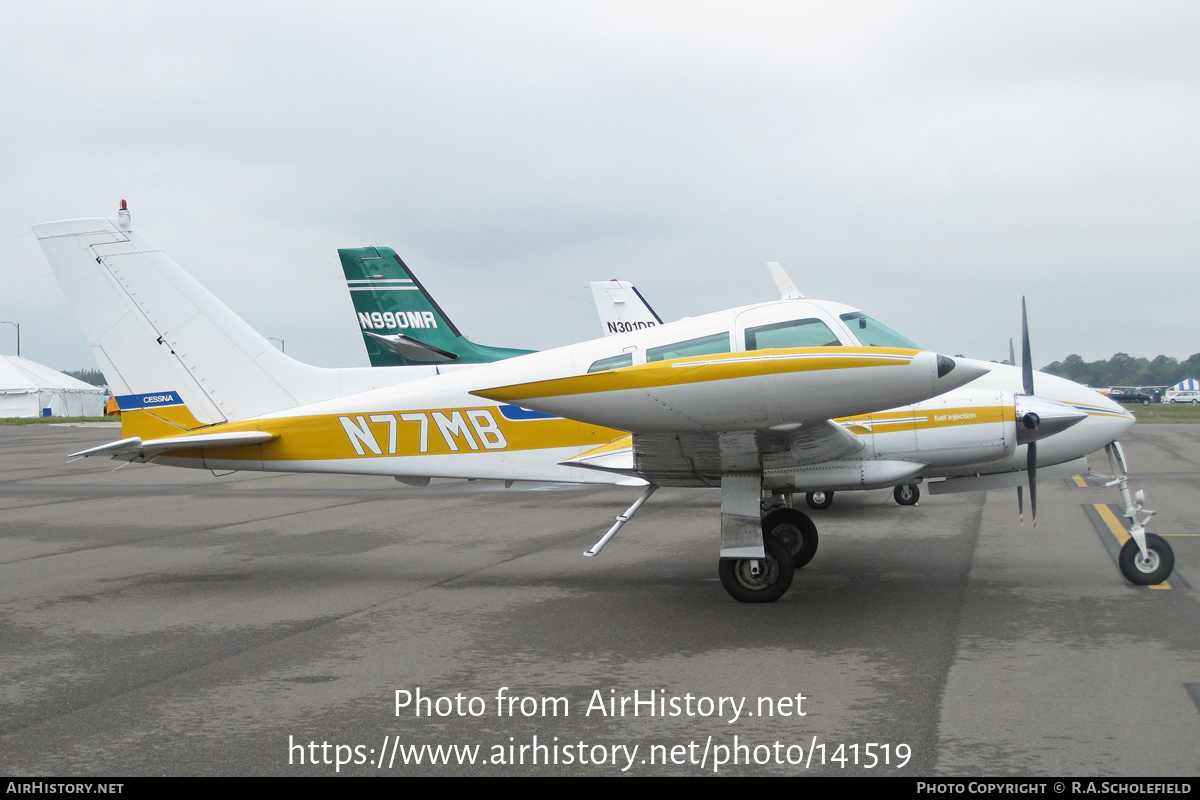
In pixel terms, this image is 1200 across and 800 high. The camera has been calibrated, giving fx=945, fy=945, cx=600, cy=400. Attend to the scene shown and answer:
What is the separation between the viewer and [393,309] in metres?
20.6

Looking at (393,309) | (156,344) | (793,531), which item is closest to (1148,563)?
(793,531)

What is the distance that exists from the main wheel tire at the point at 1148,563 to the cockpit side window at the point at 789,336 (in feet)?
10.4

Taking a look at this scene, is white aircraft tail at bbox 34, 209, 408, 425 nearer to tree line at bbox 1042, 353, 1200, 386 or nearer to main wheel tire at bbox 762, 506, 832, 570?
main wheel tire at bbox 762, 506, 832, 570

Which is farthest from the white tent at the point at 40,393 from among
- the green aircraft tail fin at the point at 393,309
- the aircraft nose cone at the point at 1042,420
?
the aircraft nose cone at the point at 1042,420

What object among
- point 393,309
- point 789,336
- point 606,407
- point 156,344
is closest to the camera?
point 606,407

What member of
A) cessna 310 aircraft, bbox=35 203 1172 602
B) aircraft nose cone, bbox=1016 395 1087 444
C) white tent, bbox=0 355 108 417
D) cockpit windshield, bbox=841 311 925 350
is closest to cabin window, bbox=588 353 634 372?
cessna 310 aircraft, bbox=35 203 1172 602

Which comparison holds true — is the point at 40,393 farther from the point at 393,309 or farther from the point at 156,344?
the point at 156,344

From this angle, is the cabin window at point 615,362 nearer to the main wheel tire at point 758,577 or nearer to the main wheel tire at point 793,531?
Result: the main wheel tire at point 758,577

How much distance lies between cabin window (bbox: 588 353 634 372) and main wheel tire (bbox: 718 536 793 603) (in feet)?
5.98

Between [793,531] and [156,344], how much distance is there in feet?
21.7

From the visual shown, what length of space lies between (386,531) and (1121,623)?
29.6ft

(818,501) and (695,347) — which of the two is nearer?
(695,347)

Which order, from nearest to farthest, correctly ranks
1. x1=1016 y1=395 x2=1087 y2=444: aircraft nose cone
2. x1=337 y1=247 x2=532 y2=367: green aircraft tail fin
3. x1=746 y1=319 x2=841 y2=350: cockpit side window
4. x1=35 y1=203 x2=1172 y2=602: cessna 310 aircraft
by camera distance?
x1=35 y1=203 x2=1172 y2=602: cessna 310 aircraft
x1=746 y1=319 x2=841 y2=350: cockpit side window
x1=1016 y1=395 x2=1087 y2=444: aircraft nose cone
x1=337 y1=247 x2=532 y2=367: green aircraft tail fin

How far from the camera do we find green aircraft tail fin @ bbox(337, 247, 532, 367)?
20438mm
